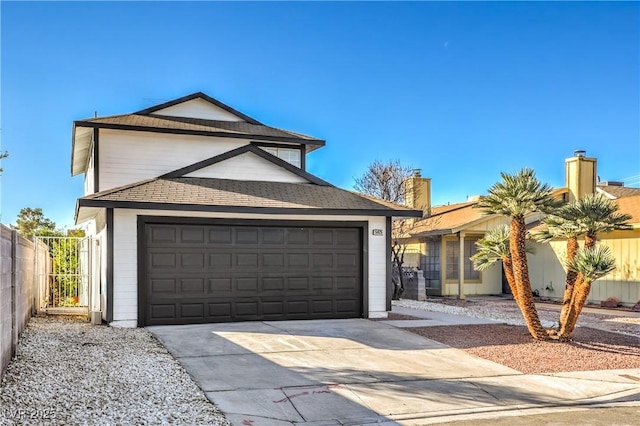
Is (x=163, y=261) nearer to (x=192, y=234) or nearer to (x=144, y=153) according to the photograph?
(x=192, y=234)

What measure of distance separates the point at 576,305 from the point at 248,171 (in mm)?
8087

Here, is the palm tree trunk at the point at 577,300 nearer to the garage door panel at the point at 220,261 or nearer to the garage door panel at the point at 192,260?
the garage door panel at the point at 220,261

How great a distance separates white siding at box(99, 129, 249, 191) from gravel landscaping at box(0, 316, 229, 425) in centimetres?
555

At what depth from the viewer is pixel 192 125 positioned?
50.6ft

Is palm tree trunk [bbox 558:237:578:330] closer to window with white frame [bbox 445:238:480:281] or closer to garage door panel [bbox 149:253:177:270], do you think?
garage door panel [bbox 149:253:177:270]

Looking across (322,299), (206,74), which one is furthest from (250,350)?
(206,74)

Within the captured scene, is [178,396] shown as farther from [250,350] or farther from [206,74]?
[206,74]

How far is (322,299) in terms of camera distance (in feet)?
42.0

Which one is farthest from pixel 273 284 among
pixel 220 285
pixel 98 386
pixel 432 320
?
pixel 98 386

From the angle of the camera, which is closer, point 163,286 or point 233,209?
point 163,286

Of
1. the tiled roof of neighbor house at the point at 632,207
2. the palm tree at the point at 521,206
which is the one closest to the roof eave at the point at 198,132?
the palm tree at the point at 521,206

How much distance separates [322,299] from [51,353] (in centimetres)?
619

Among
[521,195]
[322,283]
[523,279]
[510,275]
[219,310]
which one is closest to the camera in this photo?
[521,195]

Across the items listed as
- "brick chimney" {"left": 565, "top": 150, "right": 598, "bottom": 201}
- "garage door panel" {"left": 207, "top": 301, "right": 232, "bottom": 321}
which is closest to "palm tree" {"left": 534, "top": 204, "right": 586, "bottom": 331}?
"garage door panel" {"left": 207, "top": 301, "right": 232, "bottom": 321}
